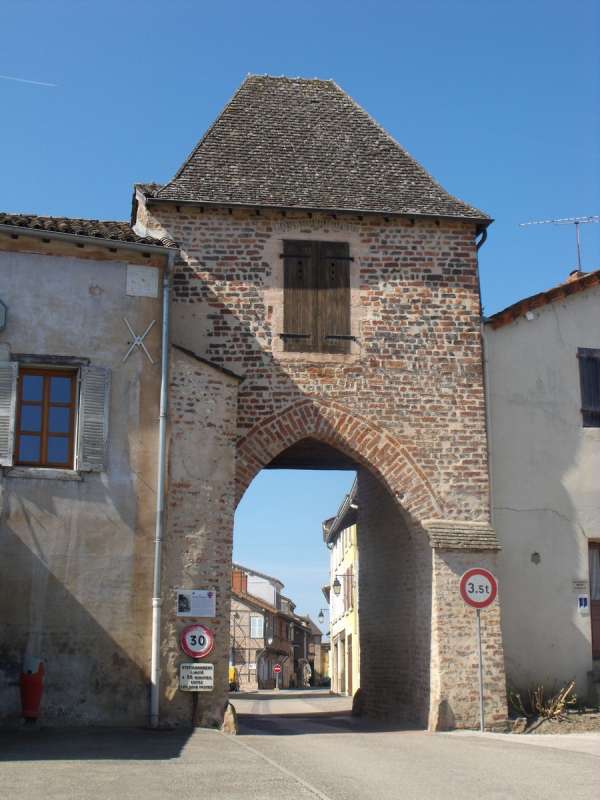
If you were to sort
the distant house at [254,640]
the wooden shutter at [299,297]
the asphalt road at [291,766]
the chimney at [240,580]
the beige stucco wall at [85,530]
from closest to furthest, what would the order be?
1. the asphalt road at [291,766]
2. the beige stucco wall at [85,530]
3. the wooden shutter at [299,297]
4. the distant house at [254,640]
5. the chimney at [240,580]

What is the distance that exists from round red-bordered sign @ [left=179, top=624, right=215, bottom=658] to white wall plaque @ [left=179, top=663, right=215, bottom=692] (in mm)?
166

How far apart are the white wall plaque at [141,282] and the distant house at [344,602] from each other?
45.6 ft

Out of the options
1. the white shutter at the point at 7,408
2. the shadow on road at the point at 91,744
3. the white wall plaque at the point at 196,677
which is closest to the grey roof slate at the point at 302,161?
the white shutter at the point at 7,408

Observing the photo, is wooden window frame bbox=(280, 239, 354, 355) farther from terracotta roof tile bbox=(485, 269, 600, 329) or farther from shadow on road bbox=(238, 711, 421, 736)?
shadow on road bbox=(238, 711, 421, 736)

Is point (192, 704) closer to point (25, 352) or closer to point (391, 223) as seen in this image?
point (25, 352)

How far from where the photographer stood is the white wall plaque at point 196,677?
14.4 m

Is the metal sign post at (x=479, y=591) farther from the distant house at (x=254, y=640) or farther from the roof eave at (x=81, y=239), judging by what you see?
the distant house at (x=254, y=640)

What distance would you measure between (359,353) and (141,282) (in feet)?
12.0

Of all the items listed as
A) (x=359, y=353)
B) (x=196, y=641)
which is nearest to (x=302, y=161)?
(x=359, y=353)

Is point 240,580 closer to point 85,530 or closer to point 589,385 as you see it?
point 589,385

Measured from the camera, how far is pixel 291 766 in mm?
10016

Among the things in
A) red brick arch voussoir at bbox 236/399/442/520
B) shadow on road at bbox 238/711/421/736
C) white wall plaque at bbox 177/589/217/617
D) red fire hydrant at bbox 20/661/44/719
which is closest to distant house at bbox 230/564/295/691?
shadow on road at bbox 238/711/421/736

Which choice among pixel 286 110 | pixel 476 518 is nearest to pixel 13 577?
pixel 476 518

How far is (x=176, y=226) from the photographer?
55.9 ft
